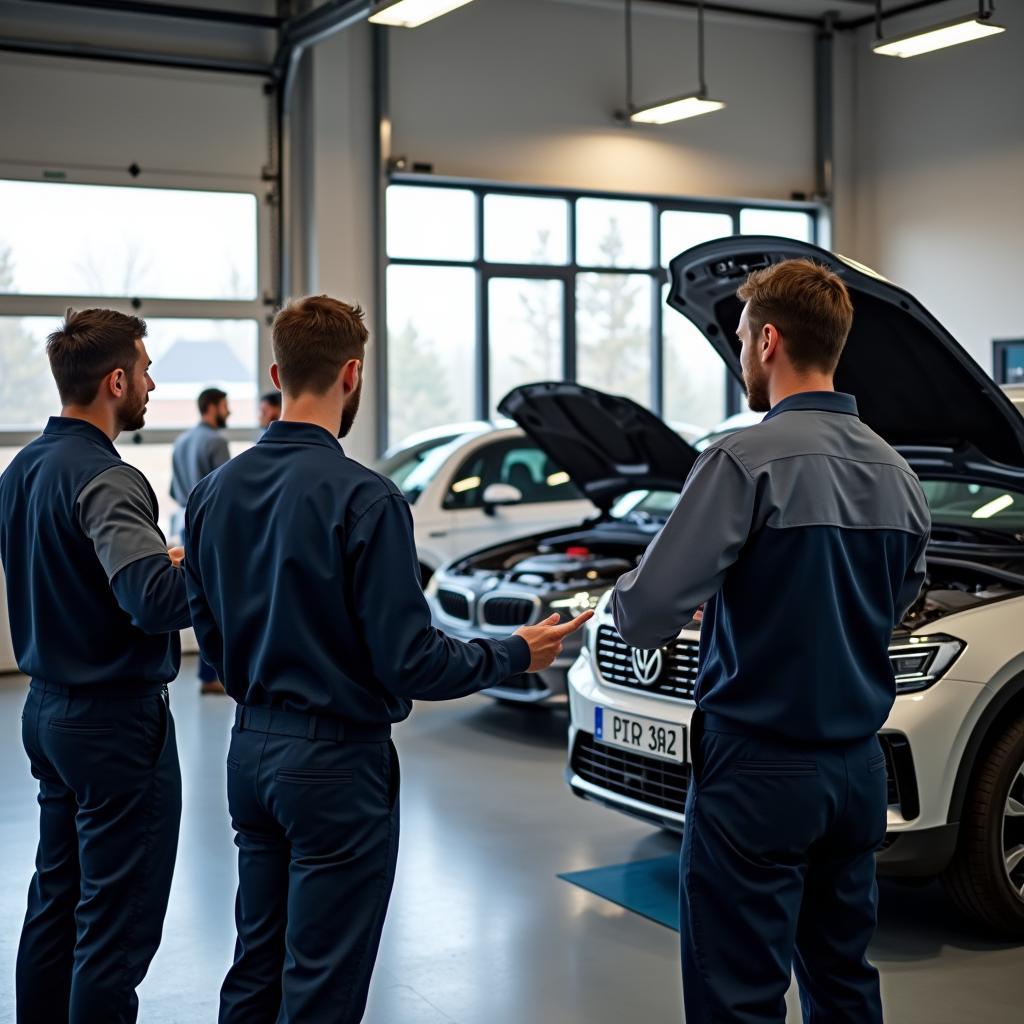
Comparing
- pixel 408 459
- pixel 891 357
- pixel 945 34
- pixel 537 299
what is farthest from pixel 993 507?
pixel 537 299

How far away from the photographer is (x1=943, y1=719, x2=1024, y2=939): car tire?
3.96 m

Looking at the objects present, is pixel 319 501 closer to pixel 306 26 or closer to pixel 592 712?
pixel 592 712

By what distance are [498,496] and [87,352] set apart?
561 cm

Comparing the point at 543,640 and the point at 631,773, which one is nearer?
the point at 543,640

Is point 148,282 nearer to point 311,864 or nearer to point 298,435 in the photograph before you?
point 298,435

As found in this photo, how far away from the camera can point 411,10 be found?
7.96 meters

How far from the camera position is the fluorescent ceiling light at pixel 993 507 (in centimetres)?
477

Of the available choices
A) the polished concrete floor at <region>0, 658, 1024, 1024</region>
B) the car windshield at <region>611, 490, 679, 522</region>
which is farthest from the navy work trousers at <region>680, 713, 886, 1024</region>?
the car windshield at <region>611, 490, 679, 522</region>

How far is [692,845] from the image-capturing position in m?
2.62

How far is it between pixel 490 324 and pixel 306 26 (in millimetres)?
3045

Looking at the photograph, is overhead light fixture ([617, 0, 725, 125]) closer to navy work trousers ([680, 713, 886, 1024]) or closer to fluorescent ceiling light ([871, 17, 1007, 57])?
fluorescent ceiling light ([871, 17, 1007, 57])

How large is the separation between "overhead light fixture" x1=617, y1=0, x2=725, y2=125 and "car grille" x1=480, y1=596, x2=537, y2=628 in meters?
5.26

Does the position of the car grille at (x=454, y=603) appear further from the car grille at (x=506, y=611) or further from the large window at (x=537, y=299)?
the large window at (x=537, y=299)

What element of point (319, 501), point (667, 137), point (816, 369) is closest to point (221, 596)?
point (319, 501)
